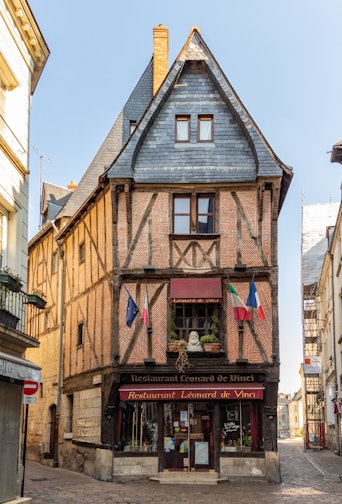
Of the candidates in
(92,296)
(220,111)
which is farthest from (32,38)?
(92,296)

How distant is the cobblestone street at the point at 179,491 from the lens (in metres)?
15.1

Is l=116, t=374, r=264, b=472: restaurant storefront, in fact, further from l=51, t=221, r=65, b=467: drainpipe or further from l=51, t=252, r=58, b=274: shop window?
l=51, t=252, r=58, b=274: shop window

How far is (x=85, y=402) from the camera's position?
2183 centimetres

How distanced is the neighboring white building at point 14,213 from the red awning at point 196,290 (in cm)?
623

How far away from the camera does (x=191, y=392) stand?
62.1 ft

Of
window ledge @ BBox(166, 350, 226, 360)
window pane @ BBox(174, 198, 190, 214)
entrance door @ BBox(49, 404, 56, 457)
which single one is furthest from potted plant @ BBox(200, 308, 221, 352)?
entrance door @ BBox(49, 404, 56, 457)

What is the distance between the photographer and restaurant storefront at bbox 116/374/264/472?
1886cm

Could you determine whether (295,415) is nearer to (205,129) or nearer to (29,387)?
(205,129)

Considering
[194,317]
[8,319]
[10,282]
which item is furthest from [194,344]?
[10,282]

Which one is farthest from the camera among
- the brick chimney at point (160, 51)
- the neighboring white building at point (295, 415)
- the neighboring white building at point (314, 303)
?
the neighboring white building at point (295, 415)

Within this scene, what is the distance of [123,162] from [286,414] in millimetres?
108087

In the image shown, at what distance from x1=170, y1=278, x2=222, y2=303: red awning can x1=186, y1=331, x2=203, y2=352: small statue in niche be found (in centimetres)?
94

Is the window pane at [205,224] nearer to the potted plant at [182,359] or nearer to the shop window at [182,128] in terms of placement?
the shop window at [182,128]

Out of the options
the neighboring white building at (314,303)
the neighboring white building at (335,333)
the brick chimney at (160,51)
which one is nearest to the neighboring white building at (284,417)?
the neighboring white building at (314,303)
